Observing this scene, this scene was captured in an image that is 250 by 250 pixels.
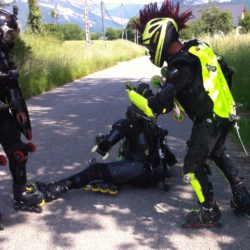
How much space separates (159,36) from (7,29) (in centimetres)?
127

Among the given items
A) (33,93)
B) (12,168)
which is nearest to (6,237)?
(12,168)

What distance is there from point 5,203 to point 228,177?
86.4 inches

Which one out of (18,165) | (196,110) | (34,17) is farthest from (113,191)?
(34,17)

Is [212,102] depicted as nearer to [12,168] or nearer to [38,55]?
[12,168]

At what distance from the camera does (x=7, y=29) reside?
3439 millimetres

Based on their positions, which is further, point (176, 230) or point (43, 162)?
point (43, 162)

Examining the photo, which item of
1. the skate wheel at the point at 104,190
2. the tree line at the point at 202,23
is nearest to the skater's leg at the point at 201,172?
the skate wheel at the point at 104,190

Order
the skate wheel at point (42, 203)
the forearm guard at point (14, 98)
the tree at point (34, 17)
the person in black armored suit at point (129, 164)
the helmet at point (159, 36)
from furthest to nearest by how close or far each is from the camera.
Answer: the tree at point (34, 17) < the person in black armored suit at point (129, 164) < the skate wheel at point (42, 203) < the forearm guard at point (14, 98) < the helmet at point (159, 36)

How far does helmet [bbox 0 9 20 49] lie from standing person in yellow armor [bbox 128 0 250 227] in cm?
104

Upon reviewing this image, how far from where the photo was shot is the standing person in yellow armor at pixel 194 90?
3.19 meters

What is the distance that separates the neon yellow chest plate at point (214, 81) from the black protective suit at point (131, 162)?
40.8 inches

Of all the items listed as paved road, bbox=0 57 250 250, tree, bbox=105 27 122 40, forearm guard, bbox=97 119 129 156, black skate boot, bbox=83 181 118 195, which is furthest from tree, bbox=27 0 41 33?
tree, bbox=105 27 122 40

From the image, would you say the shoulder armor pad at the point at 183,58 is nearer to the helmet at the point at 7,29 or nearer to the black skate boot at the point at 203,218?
the black skate boot at the point at 203,218

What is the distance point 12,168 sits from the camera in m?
3.82
